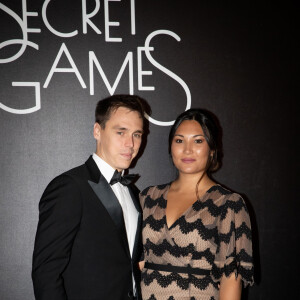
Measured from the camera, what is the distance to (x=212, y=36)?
281cm

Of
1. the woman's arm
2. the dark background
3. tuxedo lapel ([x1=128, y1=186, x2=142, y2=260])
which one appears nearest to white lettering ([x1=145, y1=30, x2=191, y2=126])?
the dark background

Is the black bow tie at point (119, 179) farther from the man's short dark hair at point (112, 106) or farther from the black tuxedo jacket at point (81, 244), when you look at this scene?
the man's short dark hair at point (112, 106)

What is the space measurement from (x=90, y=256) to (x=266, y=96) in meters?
1.97

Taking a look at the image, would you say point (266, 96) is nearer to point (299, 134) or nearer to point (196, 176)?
point (299, 134)

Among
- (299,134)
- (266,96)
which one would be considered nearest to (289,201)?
(299,134)

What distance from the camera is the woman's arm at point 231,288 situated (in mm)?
1929

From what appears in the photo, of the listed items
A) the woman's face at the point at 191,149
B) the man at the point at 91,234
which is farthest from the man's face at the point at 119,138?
the woman's face at the point at 191,149

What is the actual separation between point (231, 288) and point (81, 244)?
0.89 m

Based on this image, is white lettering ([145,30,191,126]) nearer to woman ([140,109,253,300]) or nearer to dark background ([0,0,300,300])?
dark background ([0,0,300,300])

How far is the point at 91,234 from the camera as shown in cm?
174

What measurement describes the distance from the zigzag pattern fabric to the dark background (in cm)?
74

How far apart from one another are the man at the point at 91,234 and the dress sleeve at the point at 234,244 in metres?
0.49

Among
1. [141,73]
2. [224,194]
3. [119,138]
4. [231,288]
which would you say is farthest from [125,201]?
[141,73]

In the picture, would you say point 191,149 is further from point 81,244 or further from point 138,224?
point 81,244
